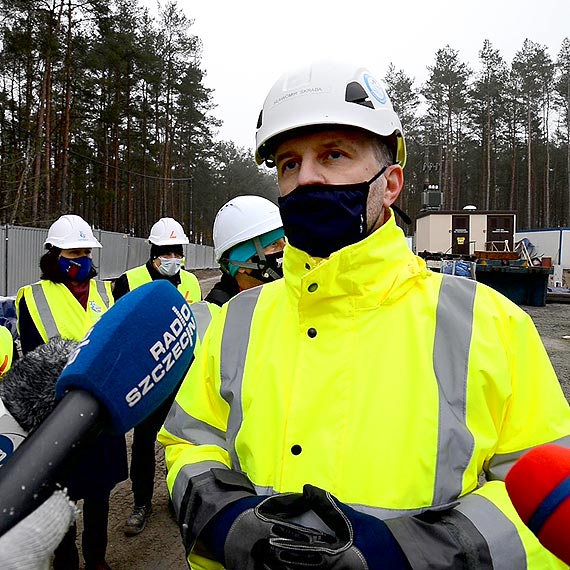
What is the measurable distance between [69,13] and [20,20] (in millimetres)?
2012

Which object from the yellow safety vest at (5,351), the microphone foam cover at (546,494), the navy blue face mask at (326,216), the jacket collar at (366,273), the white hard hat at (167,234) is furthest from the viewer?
the white hard hat at (167,234)

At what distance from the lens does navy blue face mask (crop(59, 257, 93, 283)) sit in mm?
4512

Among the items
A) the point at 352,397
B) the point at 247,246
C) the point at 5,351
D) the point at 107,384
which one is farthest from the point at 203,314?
the point at 107,384

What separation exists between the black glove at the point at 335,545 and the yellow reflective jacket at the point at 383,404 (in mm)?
43

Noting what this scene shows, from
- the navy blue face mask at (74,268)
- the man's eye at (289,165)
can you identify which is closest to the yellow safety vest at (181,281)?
the navy blue face mask at (74,268)

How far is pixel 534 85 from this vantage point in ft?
142

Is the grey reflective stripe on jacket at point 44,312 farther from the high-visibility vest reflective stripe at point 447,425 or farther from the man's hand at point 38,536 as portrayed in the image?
the man's hand at point 38,536

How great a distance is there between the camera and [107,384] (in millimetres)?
883

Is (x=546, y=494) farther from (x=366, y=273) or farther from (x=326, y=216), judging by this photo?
(x=326, y=216)

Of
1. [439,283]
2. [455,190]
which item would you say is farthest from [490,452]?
[455,190]

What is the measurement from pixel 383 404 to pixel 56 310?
3.51 m

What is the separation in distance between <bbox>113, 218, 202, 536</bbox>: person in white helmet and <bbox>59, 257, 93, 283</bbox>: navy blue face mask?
397 millimetres

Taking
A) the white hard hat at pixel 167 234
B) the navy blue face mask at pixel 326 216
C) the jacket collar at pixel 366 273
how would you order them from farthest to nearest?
the white hard hat at pixel 167 234
the navy blue face mask at pixel 326 216
the jacket collar at pixel 366 273

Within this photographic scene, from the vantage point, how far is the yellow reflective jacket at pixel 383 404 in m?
1.30
